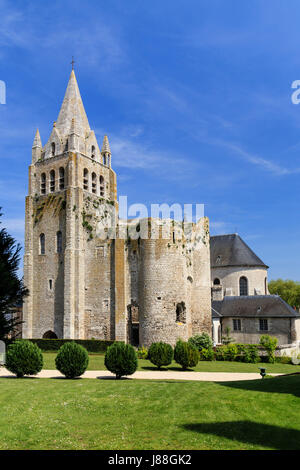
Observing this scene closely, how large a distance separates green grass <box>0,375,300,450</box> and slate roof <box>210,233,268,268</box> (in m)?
33.9

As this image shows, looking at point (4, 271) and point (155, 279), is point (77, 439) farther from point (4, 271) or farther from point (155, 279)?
point (155, 279)

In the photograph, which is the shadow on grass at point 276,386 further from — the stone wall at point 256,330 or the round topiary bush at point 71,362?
the stone wall at point 256,330

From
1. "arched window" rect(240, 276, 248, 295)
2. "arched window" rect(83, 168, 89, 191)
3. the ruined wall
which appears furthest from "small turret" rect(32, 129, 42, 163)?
"arched window" rect(240, 276, 248, 295)

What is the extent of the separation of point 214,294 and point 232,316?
6314mm

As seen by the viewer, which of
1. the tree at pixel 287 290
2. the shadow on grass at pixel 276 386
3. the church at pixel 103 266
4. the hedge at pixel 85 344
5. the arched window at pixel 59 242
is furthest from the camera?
the tree at pixel 287 290

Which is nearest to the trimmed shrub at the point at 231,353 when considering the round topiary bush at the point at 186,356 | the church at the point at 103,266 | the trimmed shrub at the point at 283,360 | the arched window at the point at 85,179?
the trimmed shrub at the point at 283,360

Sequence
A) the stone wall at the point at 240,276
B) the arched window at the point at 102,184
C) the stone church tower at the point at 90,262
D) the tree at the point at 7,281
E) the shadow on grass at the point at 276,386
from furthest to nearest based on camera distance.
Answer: the stone wall at the point at 240,276 → the arched window at the point at 102,184 → the stone church tower at the point at 90,262 → the tree at the point at 7,281 → the shadow on grass at the point at 276,386

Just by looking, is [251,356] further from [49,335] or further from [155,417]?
[155,417]

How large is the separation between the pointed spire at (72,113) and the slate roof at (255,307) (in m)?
Answer: 21.1

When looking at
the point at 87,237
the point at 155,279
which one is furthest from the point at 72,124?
the point at 155,279

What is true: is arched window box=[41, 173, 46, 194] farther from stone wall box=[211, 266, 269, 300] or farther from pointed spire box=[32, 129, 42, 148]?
stone wall box=[211, 266, 269, 300]

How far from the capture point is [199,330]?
3434 cm

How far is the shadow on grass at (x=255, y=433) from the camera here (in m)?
7.79

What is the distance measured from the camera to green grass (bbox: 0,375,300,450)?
A: 8.09 m
